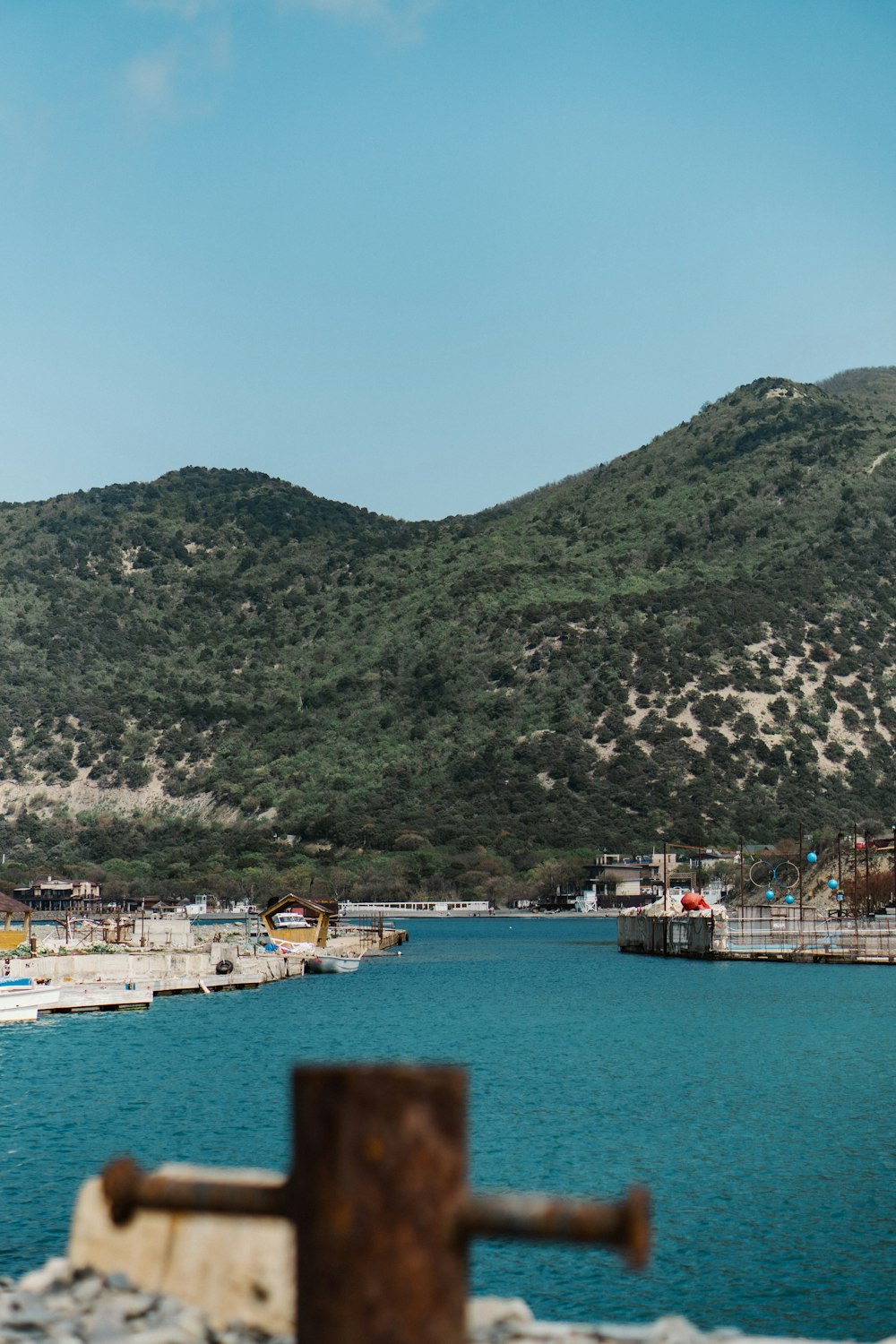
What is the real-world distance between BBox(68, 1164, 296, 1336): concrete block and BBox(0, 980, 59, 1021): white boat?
168 ft

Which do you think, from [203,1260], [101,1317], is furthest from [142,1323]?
Answer: [203,1260]

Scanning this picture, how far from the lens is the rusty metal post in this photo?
3.54 m

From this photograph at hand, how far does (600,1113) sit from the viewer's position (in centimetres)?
3784

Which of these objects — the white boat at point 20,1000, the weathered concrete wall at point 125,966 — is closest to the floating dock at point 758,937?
the weathered concrete wall at point 125,966

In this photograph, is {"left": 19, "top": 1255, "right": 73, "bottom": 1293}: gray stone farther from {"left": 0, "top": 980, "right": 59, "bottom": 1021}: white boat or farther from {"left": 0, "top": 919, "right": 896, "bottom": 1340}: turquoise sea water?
{"left": 0, "top": 980, "right": 59, "bottom": 1021}: white boat

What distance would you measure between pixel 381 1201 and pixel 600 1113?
3572cm

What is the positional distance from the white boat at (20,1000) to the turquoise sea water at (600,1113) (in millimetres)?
985

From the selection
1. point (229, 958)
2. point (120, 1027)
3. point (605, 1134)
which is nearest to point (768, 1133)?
point (605, 1134)

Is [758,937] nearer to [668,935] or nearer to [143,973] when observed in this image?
[668,935]

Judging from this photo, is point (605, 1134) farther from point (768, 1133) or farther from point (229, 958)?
point (229, 958)

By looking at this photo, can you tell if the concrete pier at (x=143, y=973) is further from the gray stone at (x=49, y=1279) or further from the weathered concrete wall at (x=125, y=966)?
the gray stone at (x=49, y=1279)

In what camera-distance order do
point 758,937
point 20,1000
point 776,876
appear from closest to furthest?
point 20,1000 < point 758,937 < point 776,876

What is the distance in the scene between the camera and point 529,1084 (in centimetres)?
4350

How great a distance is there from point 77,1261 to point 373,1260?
28.4 ft
